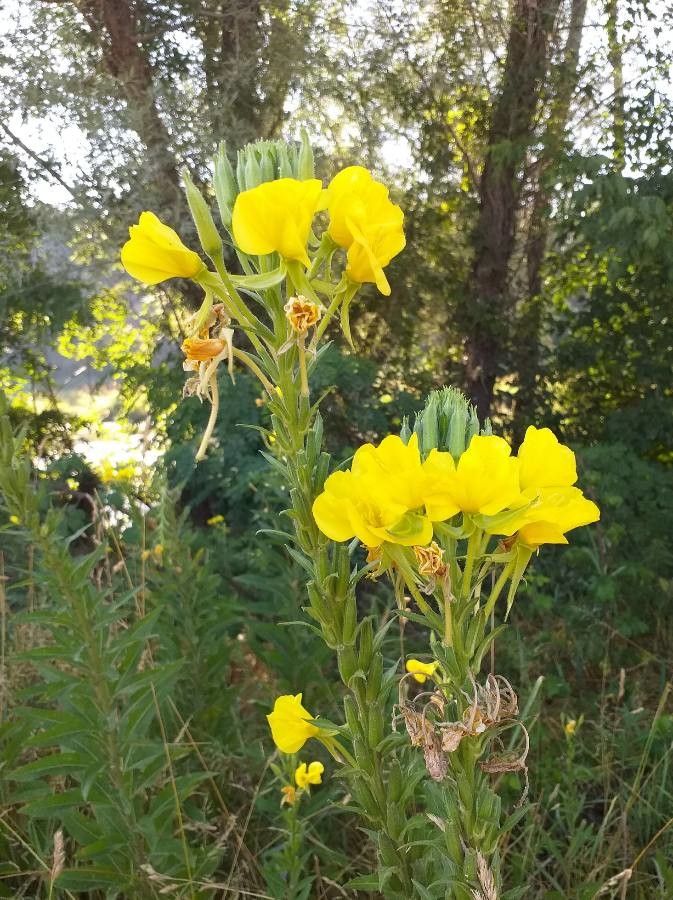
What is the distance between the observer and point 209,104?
14.3 ft

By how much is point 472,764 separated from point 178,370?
3849 millimetres

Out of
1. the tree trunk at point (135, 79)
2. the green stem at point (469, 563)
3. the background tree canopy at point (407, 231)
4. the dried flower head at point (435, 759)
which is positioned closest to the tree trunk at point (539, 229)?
the background tree canopy at point (407, 231)

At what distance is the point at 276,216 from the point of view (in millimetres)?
801

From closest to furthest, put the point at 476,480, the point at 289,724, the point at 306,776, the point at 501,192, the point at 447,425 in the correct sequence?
1. the point at 476,480
2. the point at 447,425
3. the point at 289,724
4. the point at 306,776
5. the point at 501,192

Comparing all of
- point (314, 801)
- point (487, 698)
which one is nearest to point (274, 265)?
point (487, 698)

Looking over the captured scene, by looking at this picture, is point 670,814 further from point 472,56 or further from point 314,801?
point 472,56

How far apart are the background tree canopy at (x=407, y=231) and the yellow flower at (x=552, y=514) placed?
2.15 m

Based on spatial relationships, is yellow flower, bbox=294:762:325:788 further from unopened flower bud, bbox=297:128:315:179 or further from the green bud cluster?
unopened flower bud, bbox=297:128:315:179

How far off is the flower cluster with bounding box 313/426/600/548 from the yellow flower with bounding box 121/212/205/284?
11.7 inches

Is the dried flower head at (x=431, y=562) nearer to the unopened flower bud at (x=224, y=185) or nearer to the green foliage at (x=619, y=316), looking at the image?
the unopened flower bud at (x=224, y=185)

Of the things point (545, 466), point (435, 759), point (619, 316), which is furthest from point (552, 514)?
point (619, 316)

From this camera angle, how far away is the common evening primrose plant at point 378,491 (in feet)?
2.56

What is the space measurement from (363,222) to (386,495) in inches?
11.9

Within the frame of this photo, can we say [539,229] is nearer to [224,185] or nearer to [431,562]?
[224,185]
